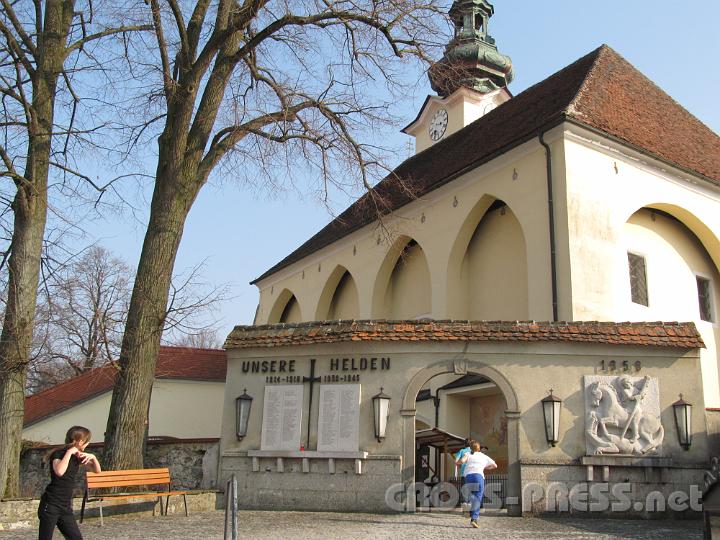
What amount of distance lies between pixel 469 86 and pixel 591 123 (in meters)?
15.2

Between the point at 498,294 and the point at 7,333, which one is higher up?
the point at 498,294

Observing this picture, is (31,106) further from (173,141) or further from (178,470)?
(178,470)

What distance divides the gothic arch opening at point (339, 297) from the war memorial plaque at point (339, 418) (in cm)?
1417

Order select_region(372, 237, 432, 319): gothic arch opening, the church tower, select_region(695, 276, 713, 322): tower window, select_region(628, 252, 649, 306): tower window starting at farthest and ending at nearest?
the church tower < select_region(372, 237, 432, 319): gothic arch opening < select_region(695, 276, 713, 322): tower window < select_region(628, 252, 649, 306): tower window

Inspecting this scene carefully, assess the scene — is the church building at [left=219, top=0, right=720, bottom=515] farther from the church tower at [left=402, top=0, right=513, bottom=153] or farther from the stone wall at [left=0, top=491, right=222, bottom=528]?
the church tower at [left=402, top=0, right=513, bottom=153]

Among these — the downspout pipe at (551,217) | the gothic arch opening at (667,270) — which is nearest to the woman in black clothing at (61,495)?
the downspout pipe at (551,217)

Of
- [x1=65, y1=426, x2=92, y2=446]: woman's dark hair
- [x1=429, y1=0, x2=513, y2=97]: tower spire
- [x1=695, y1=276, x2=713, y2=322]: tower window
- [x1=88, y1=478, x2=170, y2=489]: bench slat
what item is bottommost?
[x1=88, y1=478, x2=170, y2=489]: bench slat

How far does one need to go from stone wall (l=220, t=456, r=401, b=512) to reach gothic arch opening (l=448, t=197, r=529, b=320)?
7.70 metres

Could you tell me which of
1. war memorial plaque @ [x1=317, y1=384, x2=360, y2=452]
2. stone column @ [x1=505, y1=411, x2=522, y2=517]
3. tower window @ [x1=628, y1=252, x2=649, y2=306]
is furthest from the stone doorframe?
tower window @ [x1=628, y1=252, x2=649, y2=306]

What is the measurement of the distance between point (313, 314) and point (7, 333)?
1650 cm

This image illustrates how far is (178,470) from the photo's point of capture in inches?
510

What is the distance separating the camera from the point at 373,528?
9625 mm

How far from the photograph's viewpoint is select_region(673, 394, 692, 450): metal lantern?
1134 cm

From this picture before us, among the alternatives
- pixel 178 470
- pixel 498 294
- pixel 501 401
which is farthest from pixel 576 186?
pixel 178 470
